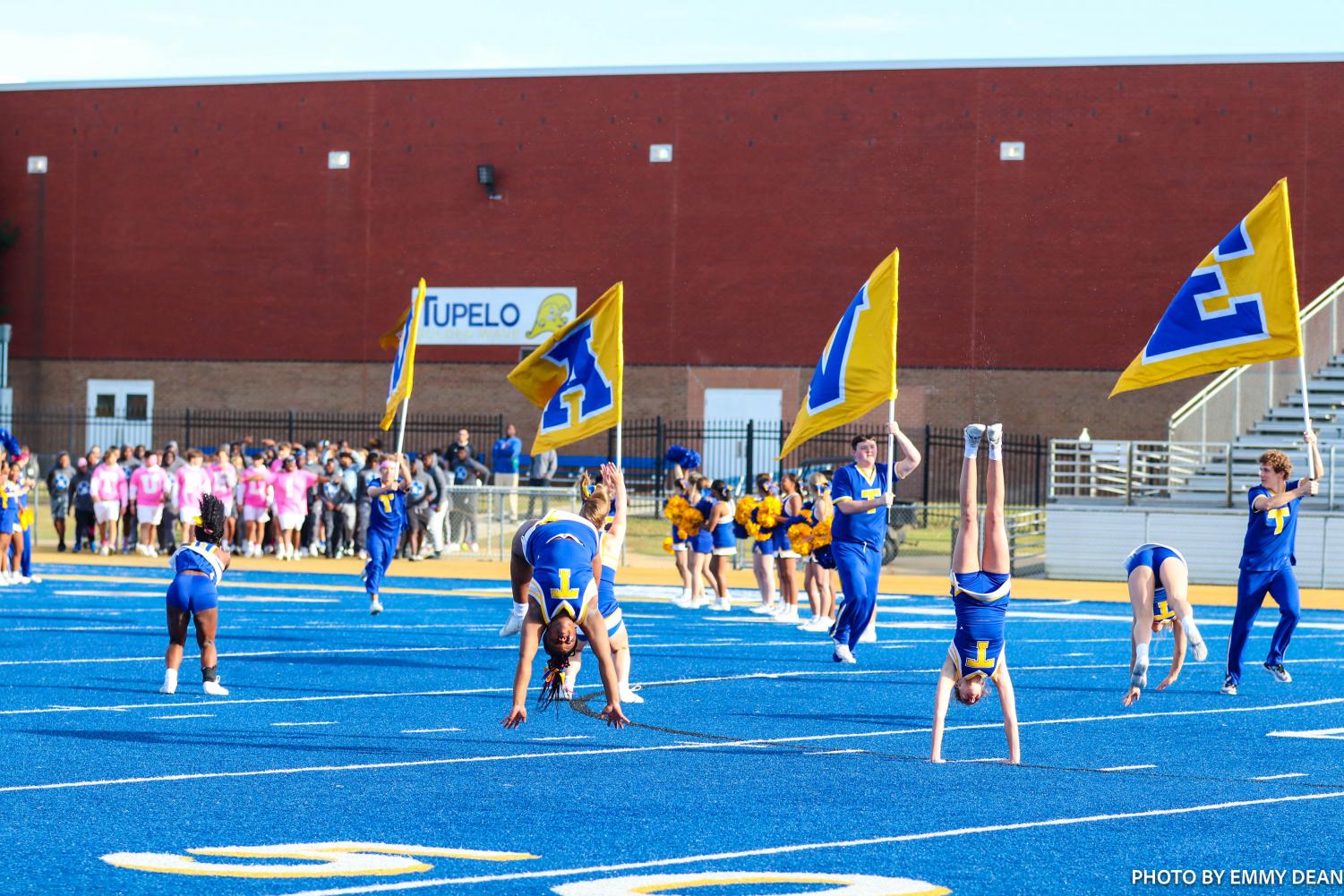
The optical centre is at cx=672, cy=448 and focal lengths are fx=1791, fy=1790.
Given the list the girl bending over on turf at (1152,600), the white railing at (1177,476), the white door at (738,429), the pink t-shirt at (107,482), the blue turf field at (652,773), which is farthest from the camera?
the white door at (738,429)

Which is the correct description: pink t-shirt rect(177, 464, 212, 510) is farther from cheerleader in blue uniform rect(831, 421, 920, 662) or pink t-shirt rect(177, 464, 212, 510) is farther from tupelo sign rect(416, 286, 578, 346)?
tupelo sign rect(416, 286, 578, 346)

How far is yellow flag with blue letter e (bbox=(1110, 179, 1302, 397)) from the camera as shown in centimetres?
1490

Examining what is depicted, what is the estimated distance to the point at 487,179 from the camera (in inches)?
1805

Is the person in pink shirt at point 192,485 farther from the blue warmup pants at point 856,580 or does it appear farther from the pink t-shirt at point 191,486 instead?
the blue warmup pants at point 856,580

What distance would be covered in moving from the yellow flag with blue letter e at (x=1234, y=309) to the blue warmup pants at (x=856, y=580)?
256cm

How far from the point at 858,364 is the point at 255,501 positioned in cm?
1478

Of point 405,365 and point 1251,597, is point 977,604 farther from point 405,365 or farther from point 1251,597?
point 405,365

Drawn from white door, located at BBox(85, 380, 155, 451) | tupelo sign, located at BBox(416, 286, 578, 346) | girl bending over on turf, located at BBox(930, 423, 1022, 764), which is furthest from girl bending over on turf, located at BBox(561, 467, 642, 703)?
white door, located at BBox(85, 380, 155, 451)

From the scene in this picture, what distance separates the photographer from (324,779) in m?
9.57

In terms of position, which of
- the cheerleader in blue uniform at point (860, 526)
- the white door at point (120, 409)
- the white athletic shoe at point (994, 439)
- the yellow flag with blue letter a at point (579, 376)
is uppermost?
the white door at point (120, 409)

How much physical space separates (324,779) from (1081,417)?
36271 millimetres

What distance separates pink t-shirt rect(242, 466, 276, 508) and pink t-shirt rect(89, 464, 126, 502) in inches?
91.7

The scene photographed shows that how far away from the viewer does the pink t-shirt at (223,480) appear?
2928 cm

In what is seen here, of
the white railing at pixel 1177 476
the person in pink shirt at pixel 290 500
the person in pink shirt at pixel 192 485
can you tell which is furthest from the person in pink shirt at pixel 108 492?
the white railing at pixel 1177 476
